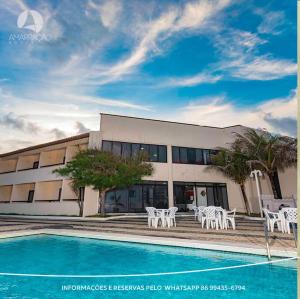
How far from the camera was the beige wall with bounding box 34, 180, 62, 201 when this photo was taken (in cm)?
2171

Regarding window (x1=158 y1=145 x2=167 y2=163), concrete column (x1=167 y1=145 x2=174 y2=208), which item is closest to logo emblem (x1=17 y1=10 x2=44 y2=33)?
window (x1=158 y1=145 x2=167 y2=163)

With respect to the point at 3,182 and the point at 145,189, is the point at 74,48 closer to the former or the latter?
the point at 145,189

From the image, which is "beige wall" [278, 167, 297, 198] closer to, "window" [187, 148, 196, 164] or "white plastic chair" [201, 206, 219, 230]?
"window" [187, 148, 196, 164]

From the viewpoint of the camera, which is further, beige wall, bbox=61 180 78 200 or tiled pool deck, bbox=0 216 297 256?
beige wall, bbox=61 180 78 200

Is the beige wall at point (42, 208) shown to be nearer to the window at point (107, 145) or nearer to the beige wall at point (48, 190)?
the beige wall at point (48, 190)

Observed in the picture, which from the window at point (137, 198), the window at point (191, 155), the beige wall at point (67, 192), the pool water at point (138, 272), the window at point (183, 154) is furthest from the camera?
the window at point (191, 155)

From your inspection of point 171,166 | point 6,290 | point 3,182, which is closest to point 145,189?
point 171,166

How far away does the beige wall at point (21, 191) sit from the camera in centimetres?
2370

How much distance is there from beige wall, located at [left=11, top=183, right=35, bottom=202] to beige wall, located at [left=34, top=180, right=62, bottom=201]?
218 centimetres

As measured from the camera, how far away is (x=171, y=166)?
20578 millimetres

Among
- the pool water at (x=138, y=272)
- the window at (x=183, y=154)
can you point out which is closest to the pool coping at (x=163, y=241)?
the pool water at (x=138, y=272)

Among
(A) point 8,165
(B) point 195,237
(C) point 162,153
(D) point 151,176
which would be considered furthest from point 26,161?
(B) point 195,237

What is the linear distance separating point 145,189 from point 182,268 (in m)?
13.5

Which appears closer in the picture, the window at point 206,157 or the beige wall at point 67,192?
the beige wall at point 67,192
